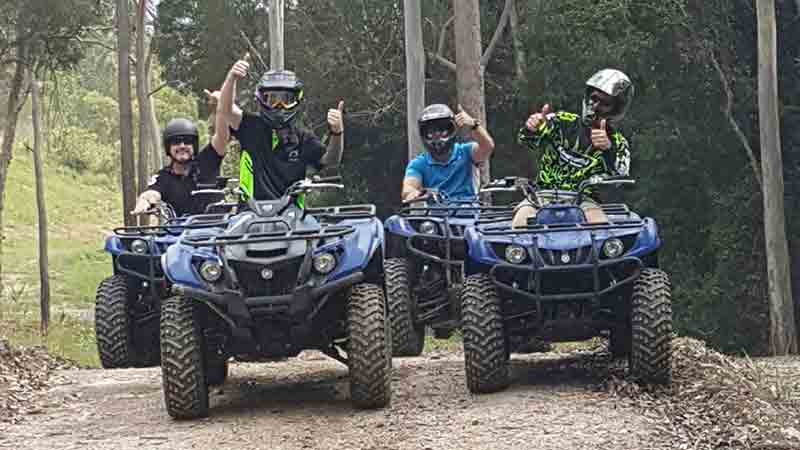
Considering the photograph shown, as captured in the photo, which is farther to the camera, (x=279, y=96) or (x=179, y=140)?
(x=179, y=140)

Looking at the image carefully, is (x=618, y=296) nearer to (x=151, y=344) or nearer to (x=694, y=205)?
(x=151, y=344)

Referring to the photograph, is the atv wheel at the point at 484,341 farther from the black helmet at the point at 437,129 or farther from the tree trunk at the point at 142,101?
the tree trunk at the point at 142,101

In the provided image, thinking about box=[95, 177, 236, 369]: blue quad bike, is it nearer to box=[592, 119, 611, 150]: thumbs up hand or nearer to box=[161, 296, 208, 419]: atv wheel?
box=[161, 296, 208, 419]: atv wheel

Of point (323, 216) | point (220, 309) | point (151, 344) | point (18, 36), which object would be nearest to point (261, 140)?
point (323, 216)

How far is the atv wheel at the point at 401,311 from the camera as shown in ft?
40.7

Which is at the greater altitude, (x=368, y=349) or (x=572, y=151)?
(x=572, y=151)

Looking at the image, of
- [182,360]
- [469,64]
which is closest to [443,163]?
[182,360]

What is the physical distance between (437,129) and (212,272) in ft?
13.4

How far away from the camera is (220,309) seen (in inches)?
370

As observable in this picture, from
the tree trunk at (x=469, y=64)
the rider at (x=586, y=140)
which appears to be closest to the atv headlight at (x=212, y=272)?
the rider at (x=586, y=140)

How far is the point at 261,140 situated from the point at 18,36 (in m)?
23.2

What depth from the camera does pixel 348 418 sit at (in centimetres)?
943

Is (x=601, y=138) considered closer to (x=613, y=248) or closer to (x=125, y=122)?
(x=613, y=248)

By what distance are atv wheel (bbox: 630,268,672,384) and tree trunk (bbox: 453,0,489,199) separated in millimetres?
12638
